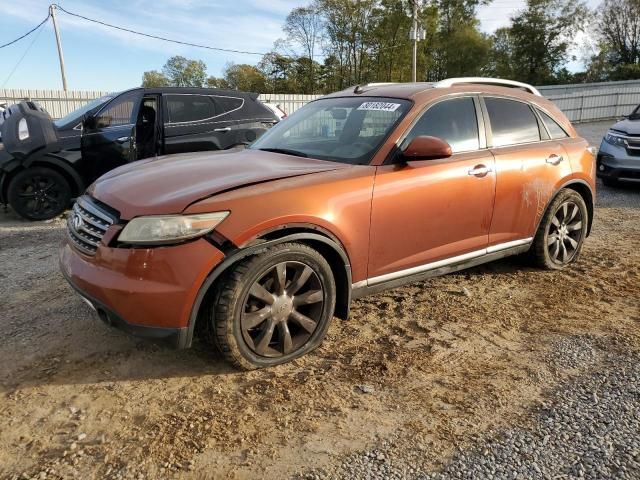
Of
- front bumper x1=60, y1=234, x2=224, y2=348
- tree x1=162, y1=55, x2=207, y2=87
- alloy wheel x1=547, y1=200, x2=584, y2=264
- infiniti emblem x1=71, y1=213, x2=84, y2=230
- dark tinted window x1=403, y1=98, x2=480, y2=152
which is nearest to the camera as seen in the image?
front bumper x1=60, y1=234, x2=224, y2=348

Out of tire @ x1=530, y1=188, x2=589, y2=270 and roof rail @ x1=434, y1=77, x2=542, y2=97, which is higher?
roof rail @ x1=434, y1=77, x2=542, y2=97

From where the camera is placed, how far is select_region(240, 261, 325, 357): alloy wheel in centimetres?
287

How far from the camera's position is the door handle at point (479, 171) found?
3732 millimetres

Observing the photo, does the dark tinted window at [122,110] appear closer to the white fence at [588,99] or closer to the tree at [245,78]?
the white fence at [588,99]

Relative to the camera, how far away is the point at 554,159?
4402 mm

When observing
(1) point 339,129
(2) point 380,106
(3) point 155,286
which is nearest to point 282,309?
(3) point 155,286

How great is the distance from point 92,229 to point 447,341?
90.9 inches

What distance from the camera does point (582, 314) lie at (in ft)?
12.6

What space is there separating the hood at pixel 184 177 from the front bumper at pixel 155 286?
0.23m

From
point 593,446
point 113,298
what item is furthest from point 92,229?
point 593,446

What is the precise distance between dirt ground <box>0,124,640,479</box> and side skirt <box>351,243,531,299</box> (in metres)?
0.32

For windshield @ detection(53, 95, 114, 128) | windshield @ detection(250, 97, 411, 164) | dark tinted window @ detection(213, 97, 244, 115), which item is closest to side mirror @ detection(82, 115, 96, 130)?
windshield @ detection(53, 95, 114, 128)

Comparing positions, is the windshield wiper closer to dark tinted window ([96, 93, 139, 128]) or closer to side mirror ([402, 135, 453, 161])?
side mirror ([402, 135, 453, 161])

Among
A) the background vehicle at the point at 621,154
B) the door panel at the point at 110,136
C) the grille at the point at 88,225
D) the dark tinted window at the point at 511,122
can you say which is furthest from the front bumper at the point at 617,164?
the grille at the point at 88,225
